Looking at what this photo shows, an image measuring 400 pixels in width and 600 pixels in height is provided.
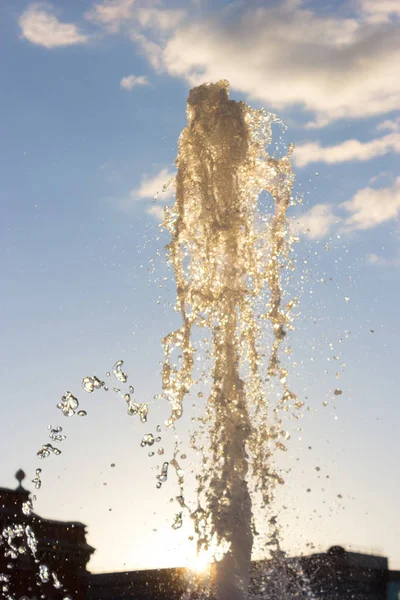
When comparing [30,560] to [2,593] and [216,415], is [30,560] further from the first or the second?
[216,415]

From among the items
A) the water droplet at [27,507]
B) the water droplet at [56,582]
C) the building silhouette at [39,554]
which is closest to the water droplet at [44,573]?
the building silhouette at [39,554]

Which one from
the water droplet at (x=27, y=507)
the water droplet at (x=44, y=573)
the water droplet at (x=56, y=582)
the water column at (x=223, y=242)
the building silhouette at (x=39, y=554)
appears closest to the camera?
the water column at (x=223, y=242)

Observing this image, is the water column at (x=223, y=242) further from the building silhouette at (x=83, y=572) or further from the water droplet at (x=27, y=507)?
the water droplet at (x=27, y=507)

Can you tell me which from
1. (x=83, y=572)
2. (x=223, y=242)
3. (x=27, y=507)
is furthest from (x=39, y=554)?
(x=223, y=242)

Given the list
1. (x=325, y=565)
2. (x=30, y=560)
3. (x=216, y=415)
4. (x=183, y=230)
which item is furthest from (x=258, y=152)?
(x=325, y=565)

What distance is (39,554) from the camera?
34.4m

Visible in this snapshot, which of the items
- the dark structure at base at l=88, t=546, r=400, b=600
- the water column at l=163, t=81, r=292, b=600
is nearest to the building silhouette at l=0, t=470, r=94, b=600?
the dark structure at base at l=88, t=546, r=400, b=600

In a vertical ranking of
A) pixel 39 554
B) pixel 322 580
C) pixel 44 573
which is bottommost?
pixel 322 580

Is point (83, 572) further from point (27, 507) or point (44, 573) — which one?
point (27, 507)

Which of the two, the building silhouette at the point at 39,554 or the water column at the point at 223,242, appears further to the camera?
the building silhouette at the point at 39,554

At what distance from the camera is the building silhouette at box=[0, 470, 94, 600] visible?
31938 millimetres

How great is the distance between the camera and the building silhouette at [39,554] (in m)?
31.9

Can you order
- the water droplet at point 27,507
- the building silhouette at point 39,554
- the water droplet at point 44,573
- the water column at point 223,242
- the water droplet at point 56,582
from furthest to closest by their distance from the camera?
the water droplet at point 56,582 < the water droplet at point 44,573 < the water droplet at point 27,507 < the building silhouette at point 39,554 < the water column at point 223,242

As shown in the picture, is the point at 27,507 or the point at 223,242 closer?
the point at 223,242
